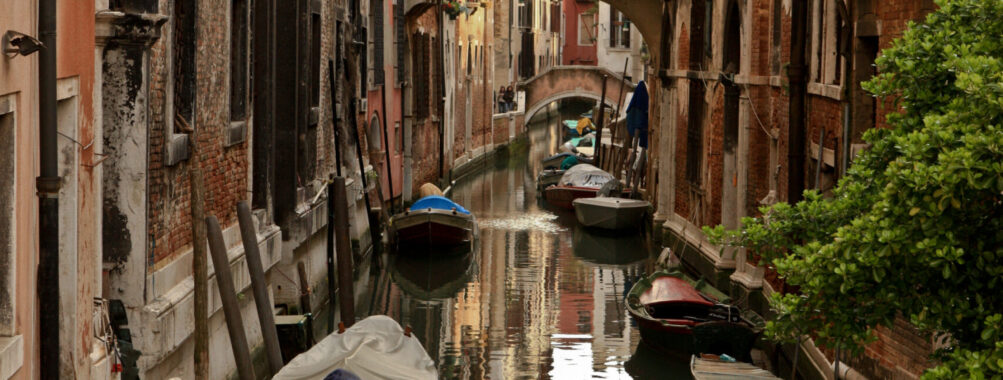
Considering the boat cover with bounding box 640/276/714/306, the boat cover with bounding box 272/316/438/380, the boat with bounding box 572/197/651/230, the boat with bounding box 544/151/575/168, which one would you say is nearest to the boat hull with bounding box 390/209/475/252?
the boat with bounding box 572/197/651/230

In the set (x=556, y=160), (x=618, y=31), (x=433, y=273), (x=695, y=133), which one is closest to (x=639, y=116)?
(x=695, y=133)

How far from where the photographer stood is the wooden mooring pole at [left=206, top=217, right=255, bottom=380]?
27.8ft

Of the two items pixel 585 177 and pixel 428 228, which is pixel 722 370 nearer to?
pixel 428 228

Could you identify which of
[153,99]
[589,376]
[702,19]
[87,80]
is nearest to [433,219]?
[702,19]

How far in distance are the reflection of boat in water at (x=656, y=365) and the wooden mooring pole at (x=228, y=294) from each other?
201 inches

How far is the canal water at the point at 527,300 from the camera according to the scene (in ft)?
44.0

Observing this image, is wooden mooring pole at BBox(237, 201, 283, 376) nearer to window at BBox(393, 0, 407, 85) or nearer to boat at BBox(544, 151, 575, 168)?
window at BBox(393, 0, 407, 85)

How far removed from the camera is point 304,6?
47.8 ft

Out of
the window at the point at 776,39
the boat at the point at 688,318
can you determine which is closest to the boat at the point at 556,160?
the boat at the point at 688,318

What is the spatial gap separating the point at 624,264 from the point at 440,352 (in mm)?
7559

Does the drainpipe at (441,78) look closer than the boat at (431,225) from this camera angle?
No

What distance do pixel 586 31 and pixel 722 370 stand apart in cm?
5600

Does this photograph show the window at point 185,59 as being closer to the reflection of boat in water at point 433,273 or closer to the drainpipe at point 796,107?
the drainpipe at point 796,107

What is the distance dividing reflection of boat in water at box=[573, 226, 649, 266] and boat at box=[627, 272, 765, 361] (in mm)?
6696
